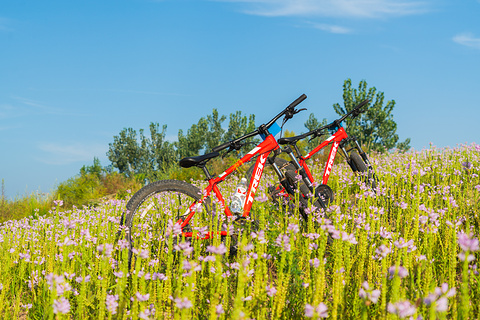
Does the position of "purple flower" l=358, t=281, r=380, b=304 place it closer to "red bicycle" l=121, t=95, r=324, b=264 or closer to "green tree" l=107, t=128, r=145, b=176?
"red bicycle" l=121, t=95, r=324, b=264

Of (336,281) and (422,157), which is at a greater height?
(422,157)

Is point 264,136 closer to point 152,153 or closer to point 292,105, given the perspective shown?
point 292,105

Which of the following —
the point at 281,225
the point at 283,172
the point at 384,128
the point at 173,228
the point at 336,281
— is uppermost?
the point at 384,128

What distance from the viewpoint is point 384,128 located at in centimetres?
2720

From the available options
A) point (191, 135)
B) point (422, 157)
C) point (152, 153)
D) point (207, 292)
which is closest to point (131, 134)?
point (152, 153)

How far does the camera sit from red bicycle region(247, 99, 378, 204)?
5.16 m

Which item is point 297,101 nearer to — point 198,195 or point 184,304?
point 198,195

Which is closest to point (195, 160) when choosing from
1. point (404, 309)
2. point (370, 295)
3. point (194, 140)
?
point (370, 295)

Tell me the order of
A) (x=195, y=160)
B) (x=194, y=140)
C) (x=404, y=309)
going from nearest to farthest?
(x=404, y=309)
(x=195, y=160)
(x=194, y=140)

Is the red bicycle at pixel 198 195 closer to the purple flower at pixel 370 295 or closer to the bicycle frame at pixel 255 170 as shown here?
the bicycle frame at pixel 255 170

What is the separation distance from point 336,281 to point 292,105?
3158 mm

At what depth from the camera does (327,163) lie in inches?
256

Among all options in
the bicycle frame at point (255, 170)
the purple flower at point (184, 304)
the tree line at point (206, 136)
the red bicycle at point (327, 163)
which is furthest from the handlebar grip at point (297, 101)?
the tree line at point (206, 136)

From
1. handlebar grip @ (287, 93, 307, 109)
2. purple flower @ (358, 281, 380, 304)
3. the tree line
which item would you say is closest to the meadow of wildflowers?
purple flower @ (358, 281, 380, 304)
